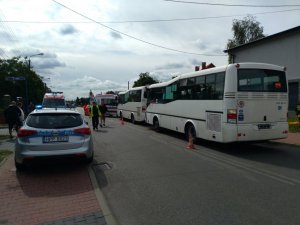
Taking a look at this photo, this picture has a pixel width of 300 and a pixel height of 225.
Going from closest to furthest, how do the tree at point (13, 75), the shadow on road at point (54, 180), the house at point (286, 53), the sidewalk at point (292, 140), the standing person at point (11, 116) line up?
the shadow on road at point (54, 180), the sidewalk at point (292, 140), the standing person at point (11, 116), the house at point (286, 53), the tree at point (13, 75)

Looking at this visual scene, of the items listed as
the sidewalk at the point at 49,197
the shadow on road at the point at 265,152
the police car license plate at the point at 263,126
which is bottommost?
the shadow on road at the point at 265,152

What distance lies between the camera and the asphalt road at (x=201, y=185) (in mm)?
4918

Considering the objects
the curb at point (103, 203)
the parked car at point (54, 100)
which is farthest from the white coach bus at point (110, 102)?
the curb at point (103, 203)

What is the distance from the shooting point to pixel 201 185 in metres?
6.64

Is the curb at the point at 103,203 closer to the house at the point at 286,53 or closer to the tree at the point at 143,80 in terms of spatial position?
the house at the point at 286,53

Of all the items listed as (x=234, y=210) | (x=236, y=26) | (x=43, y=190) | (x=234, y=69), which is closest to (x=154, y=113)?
(x=234, y=69)

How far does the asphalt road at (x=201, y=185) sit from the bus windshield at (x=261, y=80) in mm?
2128

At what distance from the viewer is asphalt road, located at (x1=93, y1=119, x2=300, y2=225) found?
16.1 ft

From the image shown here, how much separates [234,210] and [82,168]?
178 inches

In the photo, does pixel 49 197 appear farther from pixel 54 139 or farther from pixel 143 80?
pixel 143 80

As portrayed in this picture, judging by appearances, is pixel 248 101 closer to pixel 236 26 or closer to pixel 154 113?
pixel 154 113

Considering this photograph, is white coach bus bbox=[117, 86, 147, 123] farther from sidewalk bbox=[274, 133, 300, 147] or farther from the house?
sidewalk bbox=[274, 133, 300, 147]

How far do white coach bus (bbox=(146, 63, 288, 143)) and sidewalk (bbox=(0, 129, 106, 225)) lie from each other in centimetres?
492

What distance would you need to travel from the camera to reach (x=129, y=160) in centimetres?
950
